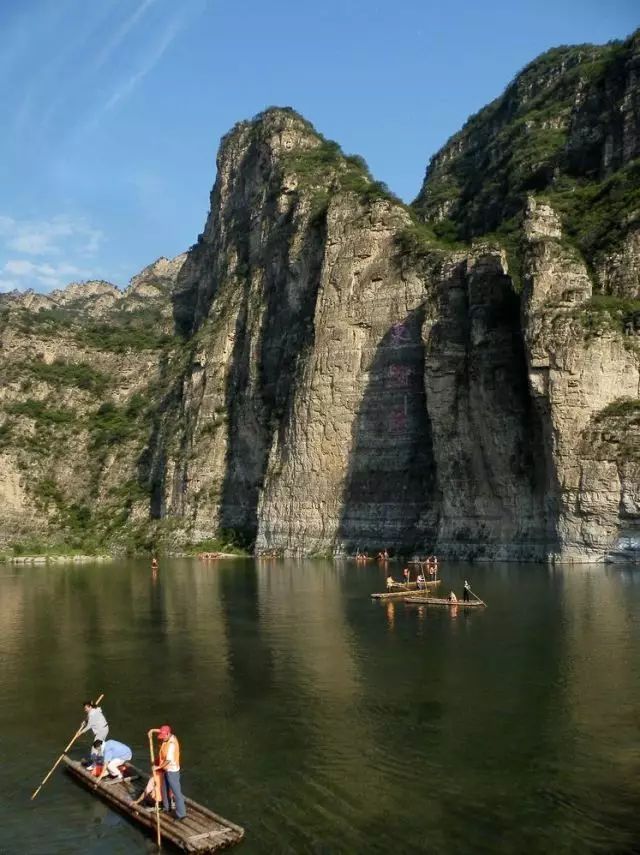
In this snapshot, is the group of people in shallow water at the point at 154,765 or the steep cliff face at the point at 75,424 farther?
the steep cliff face at the point at 75,424

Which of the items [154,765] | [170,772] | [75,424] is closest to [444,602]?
[154,765]

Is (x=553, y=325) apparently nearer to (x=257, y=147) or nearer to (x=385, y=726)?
(x=385, y=726)

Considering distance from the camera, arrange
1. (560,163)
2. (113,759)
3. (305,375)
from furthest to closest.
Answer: (560,163)
(305,375)
(113,759)

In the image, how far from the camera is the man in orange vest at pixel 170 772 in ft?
47.5

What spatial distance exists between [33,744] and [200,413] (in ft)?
292

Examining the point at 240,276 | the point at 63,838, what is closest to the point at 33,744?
the point at 63,838

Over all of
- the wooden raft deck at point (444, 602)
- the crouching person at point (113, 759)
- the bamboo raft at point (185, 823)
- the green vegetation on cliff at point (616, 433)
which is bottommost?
the bamboo raft at point (185, 823)

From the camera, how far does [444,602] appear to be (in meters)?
40.6

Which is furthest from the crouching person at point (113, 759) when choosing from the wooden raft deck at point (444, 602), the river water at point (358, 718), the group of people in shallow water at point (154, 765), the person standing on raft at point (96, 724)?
the wooden raft deck at point (444, 602)

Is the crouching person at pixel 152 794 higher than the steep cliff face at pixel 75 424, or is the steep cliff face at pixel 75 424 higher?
the steep cliff face at pixel 75 424

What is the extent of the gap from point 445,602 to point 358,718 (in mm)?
20427

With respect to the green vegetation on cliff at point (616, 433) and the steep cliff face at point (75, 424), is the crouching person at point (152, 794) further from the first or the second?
the steep cliff face at point (75, 424)

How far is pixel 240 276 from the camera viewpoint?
115062 millimetres

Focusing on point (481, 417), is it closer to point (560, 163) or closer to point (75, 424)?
point (560, 163)
